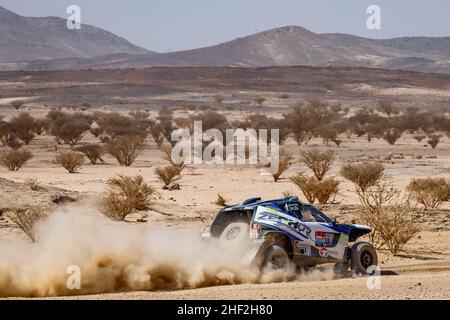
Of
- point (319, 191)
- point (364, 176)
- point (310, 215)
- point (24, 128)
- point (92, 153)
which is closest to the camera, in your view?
point (310, 215)

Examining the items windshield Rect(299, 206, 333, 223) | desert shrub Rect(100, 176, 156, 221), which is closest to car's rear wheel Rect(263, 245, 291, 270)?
windshield Rect(299, 206, 333, 223)

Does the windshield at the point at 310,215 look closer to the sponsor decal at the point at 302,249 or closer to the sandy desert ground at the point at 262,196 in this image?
the sponsor decal at the point at 302,249

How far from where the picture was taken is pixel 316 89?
103250 mm

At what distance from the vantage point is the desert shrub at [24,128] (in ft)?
133

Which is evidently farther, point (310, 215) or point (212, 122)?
A: point (212, 122)

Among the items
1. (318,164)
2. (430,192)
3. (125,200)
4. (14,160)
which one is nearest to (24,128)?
(14,160)

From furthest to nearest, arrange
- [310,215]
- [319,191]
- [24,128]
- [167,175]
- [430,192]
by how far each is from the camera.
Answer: [24,128]
[167,175]
[430,192]
[319,191]
[310,215]

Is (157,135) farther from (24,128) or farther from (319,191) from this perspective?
(319,191)

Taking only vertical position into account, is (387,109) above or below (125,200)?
below

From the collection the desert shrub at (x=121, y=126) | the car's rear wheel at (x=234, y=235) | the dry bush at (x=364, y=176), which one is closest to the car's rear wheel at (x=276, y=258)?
the car's rear wheel at (x=234, y=235)

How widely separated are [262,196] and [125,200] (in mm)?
5320

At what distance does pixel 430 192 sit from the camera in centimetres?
2111
